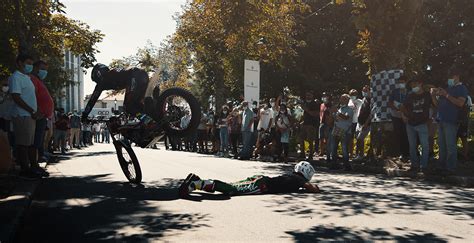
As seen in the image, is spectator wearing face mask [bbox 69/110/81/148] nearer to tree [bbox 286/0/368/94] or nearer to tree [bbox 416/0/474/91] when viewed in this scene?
tree [bbox 286/0/368/94]

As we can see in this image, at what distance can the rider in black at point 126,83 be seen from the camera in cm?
845

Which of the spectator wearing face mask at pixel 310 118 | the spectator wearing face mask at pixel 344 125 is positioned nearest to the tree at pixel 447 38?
the spectator wearing face mask at pixel 310 118

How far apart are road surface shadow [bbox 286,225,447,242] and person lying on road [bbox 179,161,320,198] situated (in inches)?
99.2

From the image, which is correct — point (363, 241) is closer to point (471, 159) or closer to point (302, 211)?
point (302, 211)

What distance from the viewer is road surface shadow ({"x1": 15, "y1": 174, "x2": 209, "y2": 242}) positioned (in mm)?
5020

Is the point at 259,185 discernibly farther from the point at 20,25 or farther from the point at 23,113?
the point at 20,25

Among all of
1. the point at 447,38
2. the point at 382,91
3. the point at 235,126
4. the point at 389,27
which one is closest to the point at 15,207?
the point at 382,91

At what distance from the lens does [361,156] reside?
1401 centimetres

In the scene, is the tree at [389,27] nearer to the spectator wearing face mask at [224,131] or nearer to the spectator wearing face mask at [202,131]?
the spectator wearing face mask at [224,131]

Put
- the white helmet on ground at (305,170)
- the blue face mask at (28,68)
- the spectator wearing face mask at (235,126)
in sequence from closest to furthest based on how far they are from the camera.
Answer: the white helmet on ground at (305,170) → the blue face mask at (28,68) → the spectator wearing face mask at (235,126)

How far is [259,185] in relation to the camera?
7.70 m

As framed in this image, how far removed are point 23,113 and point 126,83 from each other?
6.25 ft

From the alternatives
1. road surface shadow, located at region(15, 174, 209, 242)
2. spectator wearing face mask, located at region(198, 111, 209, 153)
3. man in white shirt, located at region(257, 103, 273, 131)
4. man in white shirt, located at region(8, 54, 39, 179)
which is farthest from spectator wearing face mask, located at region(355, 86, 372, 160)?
spectator wearing face mask, located at region(198, 111, 209, 153)

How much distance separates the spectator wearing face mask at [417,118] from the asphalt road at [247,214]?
195 centimetres
